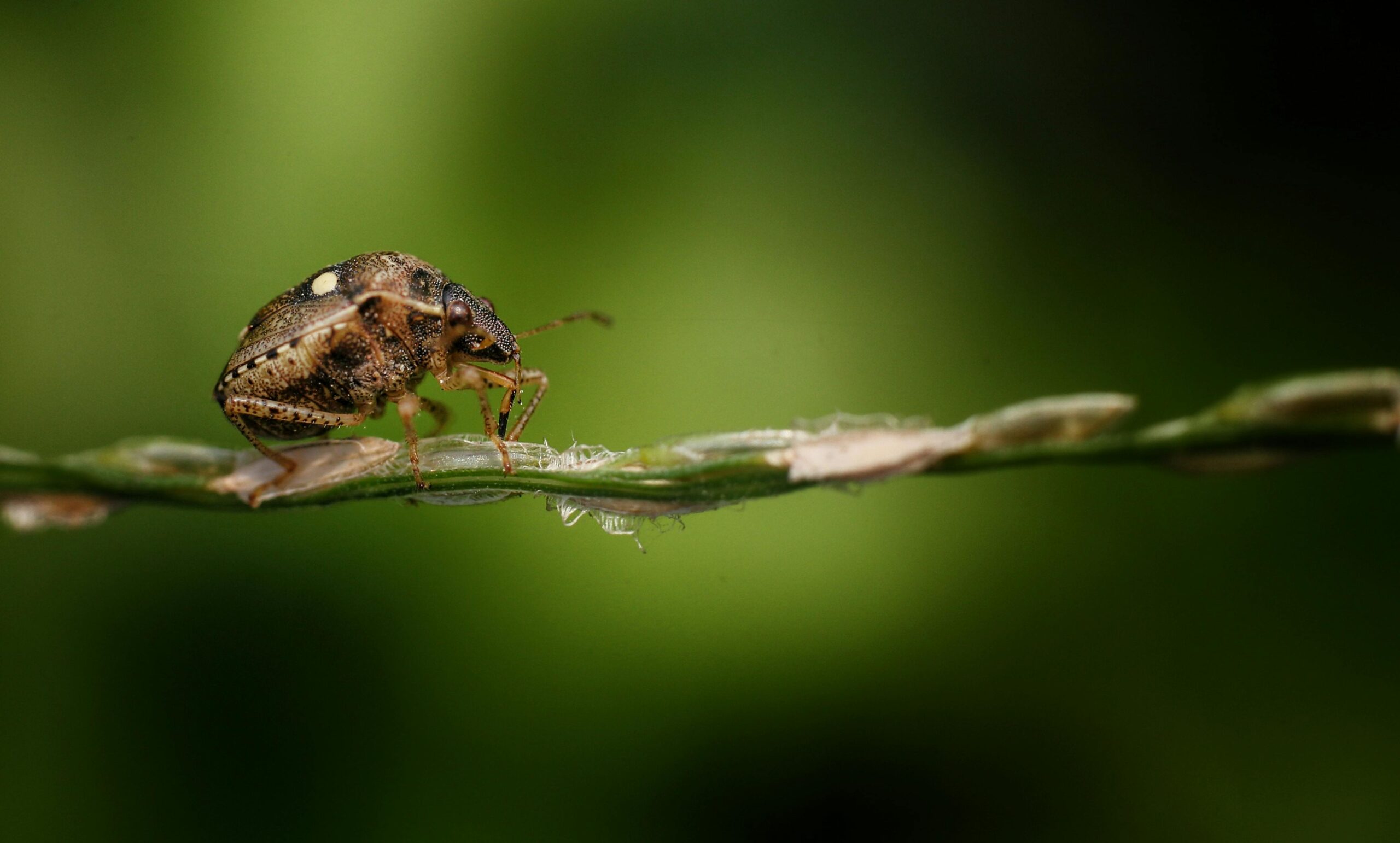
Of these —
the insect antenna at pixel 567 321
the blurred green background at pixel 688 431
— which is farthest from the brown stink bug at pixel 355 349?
the blurred green background at pixel 688 431

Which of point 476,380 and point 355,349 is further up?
point 355,349

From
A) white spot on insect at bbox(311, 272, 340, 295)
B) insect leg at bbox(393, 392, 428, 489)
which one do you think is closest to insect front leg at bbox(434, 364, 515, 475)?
insect leg at bbox(393, 392, 428, 489)

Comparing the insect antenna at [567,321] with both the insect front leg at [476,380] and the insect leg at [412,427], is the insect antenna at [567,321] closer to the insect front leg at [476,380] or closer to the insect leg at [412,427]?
the insect front leg at [476,380]

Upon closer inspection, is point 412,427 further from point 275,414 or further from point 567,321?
point 567,321

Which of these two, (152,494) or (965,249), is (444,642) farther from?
(965,249)

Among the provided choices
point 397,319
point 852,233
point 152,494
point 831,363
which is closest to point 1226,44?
point 852,233

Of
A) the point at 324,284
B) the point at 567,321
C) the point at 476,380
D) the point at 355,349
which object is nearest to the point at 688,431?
the point at 567,321

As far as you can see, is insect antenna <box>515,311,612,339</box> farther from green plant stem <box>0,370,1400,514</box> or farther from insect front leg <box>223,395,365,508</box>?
green plant stem <box>0,370,1400,514</box>
